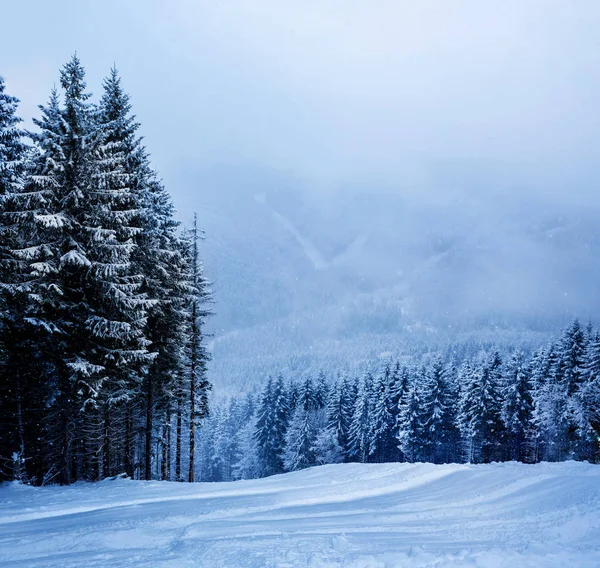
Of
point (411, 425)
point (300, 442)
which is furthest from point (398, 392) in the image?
point (300, 442)

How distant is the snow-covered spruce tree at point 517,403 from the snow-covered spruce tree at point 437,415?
22.0ft

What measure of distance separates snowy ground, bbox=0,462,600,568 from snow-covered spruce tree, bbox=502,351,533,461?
3251 cm

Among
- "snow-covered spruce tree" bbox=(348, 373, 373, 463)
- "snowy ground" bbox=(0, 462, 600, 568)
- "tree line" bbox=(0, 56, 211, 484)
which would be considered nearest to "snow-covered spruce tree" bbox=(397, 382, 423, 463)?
"snow-covered spruce tree" bbox=(348, 373, 373, 463)

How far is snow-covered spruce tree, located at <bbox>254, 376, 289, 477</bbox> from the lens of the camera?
56875 millimetres

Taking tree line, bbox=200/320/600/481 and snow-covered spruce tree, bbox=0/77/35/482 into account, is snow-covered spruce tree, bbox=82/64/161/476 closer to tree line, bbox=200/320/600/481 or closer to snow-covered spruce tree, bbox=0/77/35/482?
snow-covered spruce tree, bbox=0/77/35/482

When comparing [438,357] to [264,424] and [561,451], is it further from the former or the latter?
[264,424]

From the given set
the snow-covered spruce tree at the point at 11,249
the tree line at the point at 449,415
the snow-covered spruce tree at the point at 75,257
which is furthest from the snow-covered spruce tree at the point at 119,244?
the tree line at the point at 449,415

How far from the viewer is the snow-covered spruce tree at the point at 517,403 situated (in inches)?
1697

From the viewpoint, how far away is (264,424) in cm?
5806

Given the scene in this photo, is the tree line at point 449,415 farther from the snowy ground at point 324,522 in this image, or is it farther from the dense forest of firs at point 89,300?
the snowy ground at point 324,522

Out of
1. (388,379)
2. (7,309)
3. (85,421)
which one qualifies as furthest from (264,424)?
(7,309)

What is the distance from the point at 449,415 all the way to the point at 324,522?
46393 millimetres

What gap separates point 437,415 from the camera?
157 feet

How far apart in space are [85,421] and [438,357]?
41.8m
